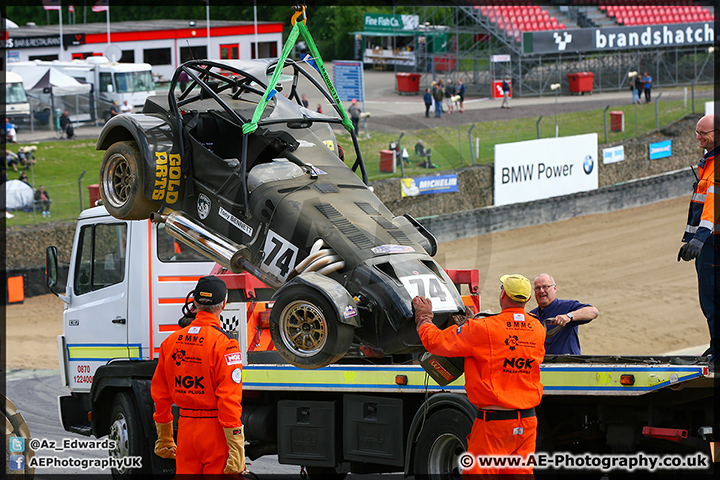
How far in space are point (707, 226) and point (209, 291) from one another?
377 cm

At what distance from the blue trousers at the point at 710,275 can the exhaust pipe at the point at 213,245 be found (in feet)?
11.2

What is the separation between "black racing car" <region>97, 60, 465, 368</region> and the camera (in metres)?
6.85

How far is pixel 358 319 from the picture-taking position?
22.3 feet

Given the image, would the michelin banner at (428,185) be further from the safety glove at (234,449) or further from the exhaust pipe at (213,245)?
the safety glove at (234,449)

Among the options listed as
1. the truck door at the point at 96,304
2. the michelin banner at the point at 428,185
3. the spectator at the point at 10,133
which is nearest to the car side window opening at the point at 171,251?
the truck door at the point at 96,304

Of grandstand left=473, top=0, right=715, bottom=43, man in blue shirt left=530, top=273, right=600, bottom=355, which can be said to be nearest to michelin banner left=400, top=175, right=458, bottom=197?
man in blue shirt left=530, top=273, right=600, bottom=355

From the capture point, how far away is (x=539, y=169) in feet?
83.6

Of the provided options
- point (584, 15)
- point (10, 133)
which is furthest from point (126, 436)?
point (584, 15)

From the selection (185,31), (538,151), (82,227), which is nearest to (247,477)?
(82,227)

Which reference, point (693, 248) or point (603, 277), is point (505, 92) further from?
point (693, 248)

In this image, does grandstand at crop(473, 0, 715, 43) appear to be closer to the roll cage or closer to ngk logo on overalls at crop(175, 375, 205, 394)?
the roll cage

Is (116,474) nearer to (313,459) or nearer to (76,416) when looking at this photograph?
(76,416)

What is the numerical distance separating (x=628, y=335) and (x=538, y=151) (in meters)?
9.57

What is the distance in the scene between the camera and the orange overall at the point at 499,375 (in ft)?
20.7
